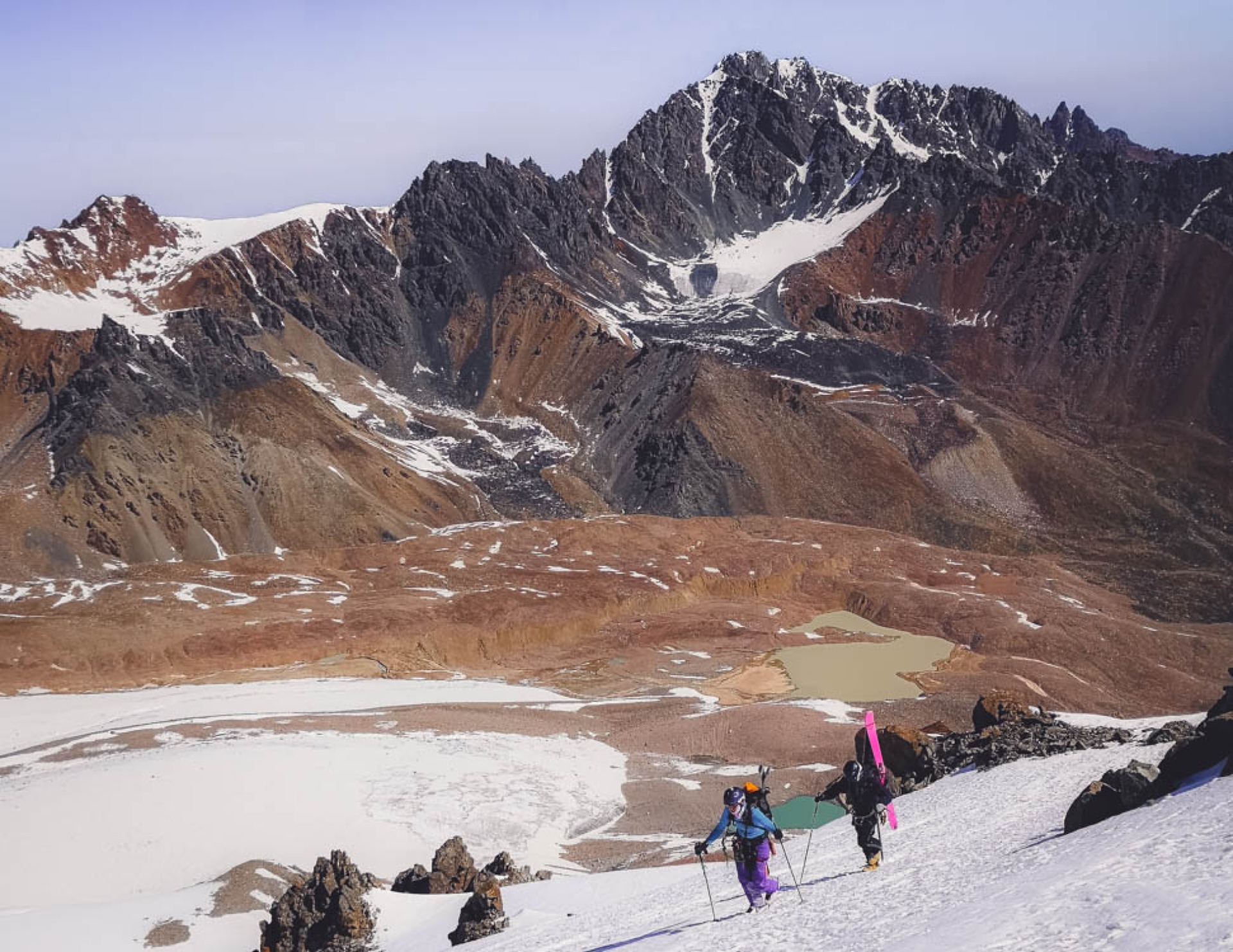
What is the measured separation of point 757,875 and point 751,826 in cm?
87

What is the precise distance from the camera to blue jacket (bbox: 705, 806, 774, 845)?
48.8ft

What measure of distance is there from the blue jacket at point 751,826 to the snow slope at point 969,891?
1142 mm

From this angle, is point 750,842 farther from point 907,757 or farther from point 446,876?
point 907,757

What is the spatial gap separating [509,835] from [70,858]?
534 inches

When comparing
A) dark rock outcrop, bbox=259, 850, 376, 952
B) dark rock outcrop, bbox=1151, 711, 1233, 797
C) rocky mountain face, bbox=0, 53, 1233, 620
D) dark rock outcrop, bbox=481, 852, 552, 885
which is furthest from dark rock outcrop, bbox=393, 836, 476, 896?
rocky mountain face, bbox=0, 53, 1233, 620

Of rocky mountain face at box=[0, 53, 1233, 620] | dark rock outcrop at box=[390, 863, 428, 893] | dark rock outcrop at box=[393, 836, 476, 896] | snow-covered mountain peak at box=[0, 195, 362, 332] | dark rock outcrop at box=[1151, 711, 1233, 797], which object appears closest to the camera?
dark rock outcrop at box=[1151, 711, 1233, 797]

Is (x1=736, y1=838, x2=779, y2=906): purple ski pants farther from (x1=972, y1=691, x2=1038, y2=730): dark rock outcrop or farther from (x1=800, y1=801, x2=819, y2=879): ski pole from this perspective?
(x1=972, y1=691, x2=1038, y2=730): dark rock outcrop

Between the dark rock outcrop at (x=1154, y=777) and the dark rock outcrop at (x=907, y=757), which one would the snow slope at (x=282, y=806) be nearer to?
the dark rock outcrop at (x=907, y=757)

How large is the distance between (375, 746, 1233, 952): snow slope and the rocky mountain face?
82559mm

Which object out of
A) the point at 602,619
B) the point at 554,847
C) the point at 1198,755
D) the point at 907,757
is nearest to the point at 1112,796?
the point at 1198,755

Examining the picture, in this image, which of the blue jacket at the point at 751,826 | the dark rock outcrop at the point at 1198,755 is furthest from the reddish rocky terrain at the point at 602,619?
the blue jacket at the point at 751,826

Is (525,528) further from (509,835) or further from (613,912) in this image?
(613,912)

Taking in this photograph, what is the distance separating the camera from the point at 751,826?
14.9 m

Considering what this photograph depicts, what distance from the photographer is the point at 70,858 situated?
31.7 metres
